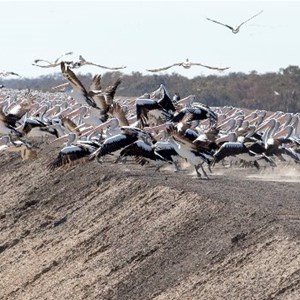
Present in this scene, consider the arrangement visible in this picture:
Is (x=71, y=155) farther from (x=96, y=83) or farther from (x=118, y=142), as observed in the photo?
(x=96, y=83)

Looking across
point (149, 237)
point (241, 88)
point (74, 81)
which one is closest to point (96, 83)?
point (74, 81)

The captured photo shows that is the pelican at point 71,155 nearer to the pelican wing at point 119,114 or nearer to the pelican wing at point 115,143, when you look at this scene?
the pelican wing at point 115,143

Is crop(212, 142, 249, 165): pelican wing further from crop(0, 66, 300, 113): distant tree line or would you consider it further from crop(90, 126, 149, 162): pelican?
crop(0, 66, 300, 113): distant tree line

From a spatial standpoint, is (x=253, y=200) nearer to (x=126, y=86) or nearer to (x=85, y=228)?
(x=85, y=228)

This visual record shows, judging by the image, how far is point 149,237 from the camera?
17125 millimetres

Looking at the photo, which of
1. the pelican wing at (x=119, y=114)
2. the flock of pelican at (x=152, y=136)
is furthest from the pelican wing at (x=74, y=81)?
the pelican wing at (x=119, y=114)

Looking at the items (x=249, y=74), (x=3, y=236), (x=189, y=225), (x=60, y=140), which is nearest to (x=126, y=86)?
(x=249, y=74)

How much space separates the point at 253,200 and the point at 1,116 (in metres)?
11.8

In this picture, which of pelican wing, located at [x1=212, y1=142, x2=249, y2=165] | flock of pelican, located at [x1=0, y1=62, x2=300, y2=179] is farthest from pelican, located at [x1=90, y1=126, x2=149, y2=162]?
pelican wing, located at [x1=212, y1=142, x2=249, y2=165]

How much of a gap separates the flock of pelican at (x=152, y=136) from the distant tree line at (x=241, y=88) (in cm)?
3631

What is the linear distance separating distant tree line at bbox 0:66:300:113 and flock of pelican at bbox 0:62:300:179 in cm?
3631

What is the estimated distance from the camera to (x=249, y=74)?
86312mm

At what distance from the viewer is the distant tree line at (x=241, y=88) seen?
227 feet

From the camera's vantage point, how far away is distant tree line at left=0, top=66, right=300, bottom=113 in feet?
227
